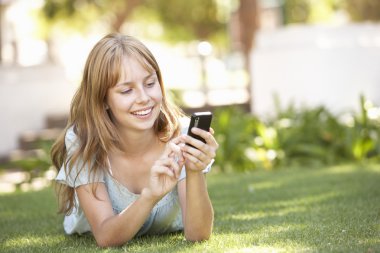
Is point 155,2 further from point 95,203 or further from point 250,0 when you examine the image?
point 95,203

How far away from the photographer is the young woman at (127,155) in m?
3.46

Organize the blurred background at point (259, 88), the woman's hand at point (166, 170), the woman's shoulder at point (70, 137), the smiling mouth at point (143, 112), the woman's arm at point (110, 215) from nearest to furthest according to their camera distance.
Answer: the woman's hand at point (166, 170) < the woman's arm at point (110, 215) < the smiling mouth at point (143, 112) < the woman's shoulder at point (70, 137) < the blurred background at point (259, 88)

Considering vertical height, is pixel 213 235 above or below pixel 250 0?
below

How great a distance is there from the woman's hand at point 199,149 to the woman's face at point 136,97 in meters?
0.42

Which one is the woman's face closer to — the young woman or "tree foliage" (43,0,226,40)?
the young woman

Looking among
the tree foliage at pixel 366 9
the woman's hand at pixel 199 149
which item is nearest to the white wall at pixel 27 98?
the woman's hand at pixel 199 149

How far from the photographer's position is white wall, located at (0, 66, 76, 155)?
14258 millimetres

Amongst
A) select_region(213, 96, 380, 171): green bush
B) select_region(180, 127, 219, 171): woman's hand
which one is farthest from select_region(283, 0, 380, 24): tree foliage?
select_region(180, 127, 219, 171): woman's hand

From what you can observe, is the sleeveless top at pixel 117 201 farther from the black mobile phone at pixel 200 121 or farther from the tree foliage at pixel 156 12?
the tree foliage at pixel 156 12

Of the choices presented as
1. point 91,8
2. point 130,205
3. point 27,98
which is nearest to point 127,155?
point 130,205

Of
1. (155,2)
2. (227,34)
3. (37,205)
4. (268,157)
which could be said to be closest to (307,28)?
(268,157)

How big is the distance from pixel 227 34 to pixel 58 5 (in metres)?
17.4

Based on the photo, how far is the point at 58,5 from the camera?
1938 cm

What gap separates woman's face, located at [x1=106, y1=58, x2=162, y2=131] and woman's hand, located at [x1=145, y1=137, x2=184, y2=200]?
358 millimetres
